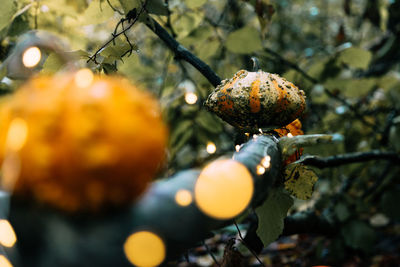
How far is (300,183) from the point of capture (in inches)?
33.3

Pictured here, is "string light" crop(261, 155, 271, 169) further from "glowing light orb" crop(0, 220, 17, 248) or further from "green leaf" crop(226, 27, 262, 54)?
"green leaf" crop(226, 27, 262, 54)

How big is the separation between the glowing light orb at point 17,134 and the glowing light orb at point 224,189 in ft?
0.67

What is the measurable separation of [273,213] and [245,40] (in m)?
0.82

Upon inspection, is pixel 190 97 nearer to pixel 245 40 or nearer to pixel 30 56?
pixel 245 40

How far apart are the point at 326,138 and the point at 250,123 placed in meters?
0.25

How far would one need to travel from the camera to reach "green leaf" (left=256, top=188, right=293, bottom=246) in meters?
0.85

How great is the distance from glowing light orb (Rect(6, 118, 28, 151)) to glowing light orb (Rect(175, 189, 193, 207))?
7.1 inches

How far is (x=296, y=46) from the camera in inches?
199

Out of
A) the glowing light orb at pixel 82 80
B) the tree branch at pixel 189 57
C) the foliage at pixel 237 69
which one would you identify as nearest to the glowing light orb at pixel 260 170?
the glowing light orb at pixel 82 80

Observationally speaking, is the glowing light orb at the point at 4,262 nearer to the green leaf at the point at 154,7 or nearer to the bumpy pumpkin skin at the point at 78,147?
the bumpy pumpkin skin at the point at 78,147

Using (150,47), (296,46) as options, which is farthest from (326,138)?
(296,46)

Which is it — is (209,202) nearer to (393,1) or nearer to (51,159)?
(51,159)

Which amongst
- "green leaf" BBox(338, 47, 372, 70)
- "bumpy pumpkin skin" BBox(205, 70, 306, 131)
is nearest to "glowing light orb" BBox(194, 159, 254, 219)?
"bumpy pumpkin skin" BBox(205, 70, 306, 131)

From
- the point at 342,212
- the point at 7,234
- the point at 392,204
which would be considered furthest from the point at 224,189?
the point at 392,204
